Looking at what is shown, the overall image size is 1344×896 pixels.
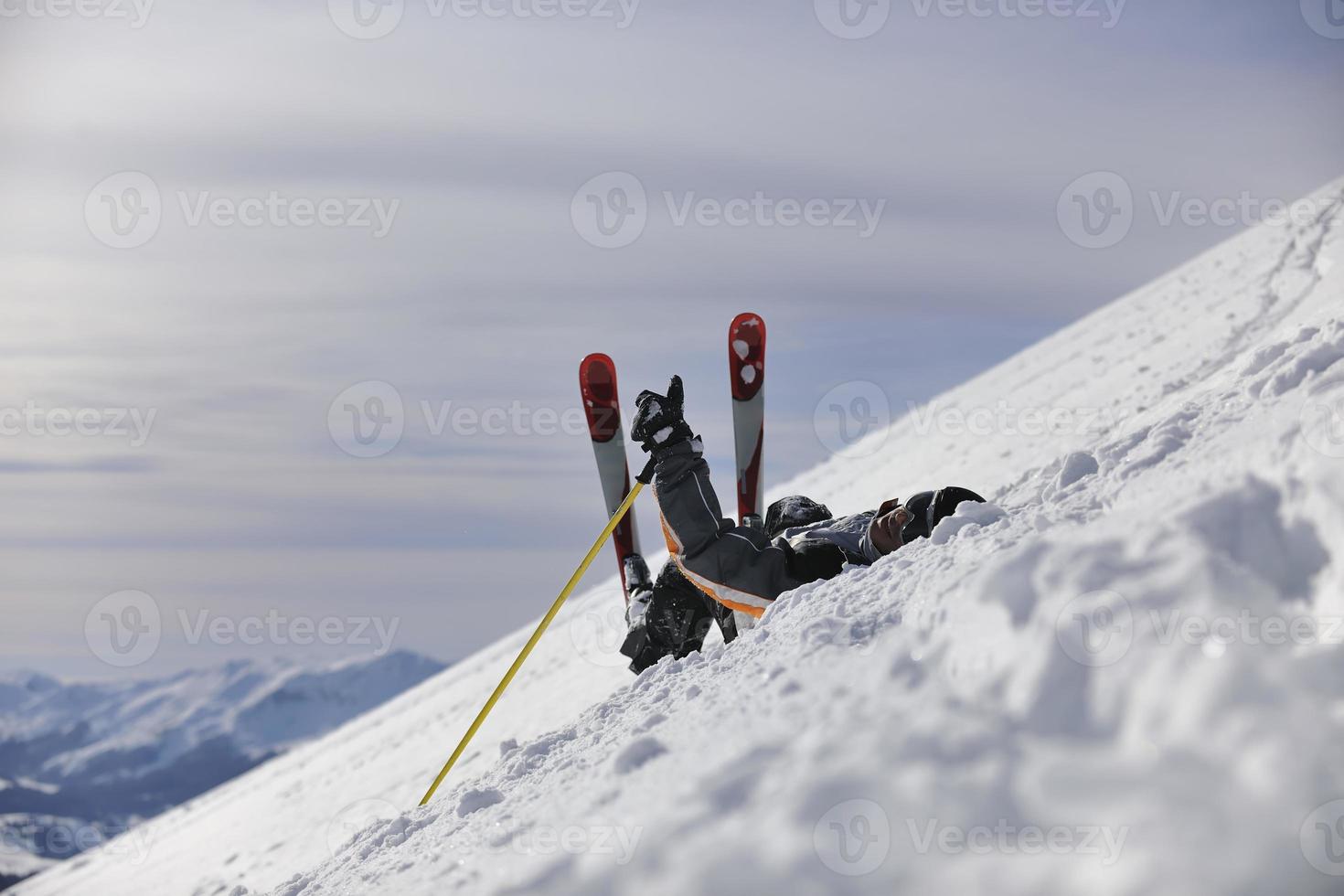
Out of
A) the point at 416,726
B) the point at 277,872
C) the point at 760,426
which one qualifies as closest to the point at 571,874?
the point at 760,426

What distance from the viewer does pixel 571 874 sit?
263 cm

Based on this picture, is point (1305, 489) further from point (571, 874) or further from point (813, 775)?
point (571, 874)

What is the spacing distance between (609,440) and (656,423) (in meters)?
2.05

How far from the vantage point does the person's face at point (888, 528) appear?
5.14 meters

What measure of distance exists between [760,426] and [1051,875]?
5.95 metres

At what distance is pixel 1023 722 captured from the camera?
244 cm

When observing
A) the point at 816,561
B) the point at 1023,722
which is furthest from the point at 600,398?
the point at 1023,722

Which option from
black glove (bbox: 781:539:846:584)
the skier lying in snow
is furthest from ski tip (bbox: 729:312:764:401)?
black glove (bbox: 781:539:846:584)

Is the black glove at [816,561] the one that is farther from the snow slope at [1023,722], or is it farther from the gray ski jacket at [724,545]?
the snow slope at [1023,722]

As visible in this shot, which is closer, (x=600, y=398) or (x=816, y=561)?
(x=816, y=561)

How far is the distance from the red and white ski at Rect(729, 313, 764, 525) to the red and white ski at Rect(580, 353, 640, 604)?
40.3 inches

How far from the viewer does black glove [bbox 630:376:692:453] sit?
577 cm

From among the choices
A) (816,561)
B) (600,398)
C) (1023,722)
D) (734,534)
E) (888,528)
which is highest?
(600,398)

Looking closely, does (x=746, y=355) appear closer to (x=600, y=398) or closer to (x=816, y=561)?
(x=600, y=398)
